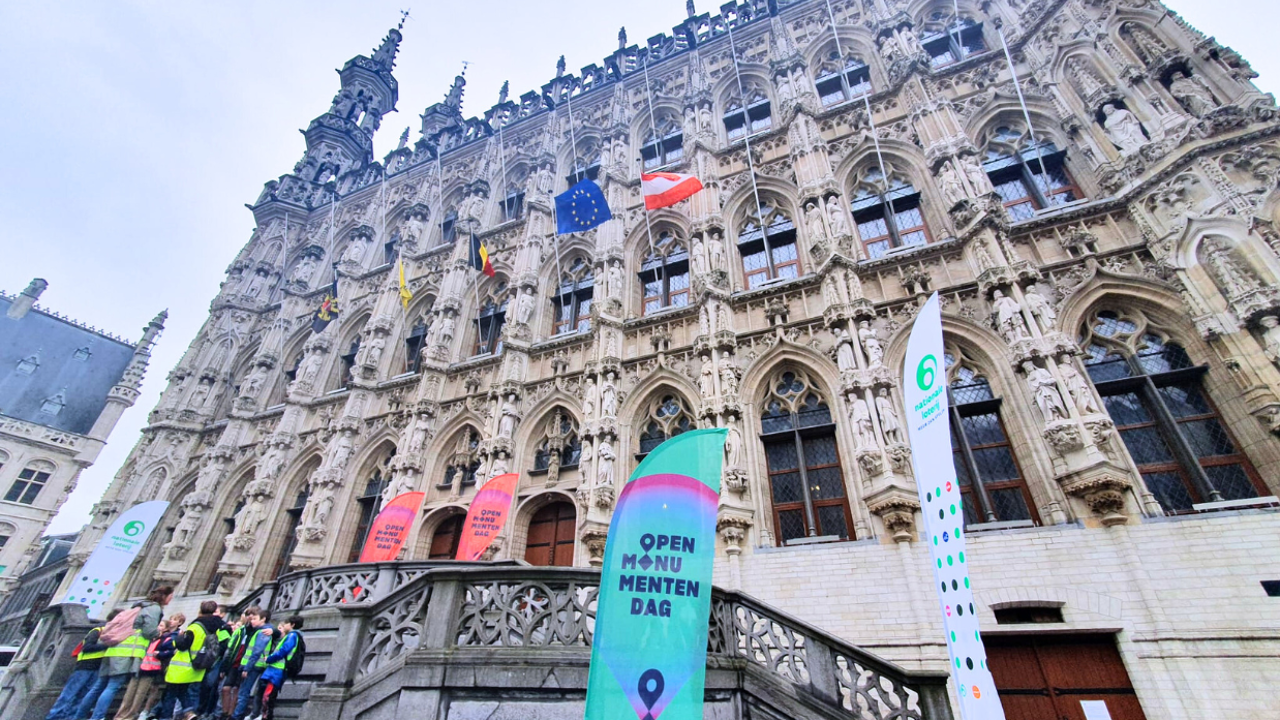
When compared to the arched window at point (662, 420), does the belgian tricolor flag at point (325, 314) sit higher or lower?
higher

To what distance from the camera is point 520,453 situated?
13977 mm

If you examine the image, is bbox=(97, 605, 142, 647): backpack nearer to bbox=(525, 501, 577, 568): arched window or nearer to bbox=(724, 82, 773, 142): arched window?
bbox=(525, 501, 577, 568): arched window

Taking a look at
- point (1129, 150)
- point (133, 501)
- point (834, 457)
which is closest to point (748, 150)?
point (1129, 150)

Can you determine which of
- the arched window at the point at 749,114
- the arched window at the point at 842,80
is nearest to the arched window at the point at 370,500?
the arched window at the point at 749,114

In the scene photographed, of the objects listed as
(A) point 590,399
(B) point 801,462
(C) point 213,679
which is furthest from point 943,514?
(A) point 590,399

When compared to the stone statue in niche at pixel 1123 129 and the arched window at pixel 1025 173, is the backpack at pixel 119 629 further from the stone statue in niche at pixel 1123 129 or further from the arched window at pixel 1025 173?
the stone statue in niche at pixel 1123 129

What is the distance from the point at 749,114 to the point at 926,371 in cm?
1576

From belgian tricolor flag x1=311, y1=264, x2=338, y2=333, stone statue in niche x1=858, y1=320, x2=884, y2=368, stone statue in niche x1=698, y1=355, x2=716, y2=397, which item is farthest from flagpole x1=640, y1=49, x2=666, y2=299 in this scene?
belgian tricolor flag x1=311, y1=264, x2=338, y2=333

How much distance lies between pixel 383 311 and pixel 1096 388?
2099cm

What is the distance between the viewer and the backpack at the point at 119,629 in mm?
6637

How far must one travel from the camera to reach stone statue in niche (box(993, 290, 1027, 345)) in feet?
32.6

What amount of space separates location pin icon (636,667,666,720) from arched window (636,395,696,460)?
922 cm

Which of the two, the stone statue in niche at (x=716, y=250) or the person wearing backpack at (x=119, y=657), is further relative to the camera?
the stone statue in niche at (x=716, y=250)

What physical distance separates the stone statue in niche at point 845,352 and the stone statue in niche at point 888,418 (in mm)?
838
